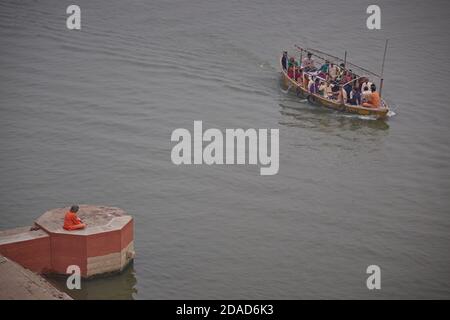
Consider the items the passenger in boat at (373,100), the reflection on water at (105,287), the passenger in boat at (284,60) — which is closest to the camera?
the reflection on water at (105,287)

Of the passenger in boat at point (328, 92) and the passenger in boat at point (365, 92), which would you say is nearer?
the passenger in boat at point (365, 92)

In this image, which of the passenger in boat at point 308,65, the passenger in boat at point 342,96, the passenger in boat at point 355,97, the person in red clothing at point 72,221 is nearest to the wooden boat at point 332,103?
the passenger in boat at point 342,96

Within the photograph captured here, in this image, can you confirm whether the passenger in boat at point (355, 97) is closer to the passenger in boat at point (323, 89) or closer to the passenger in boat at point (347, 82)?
the passenger in boat at point (347, 82)

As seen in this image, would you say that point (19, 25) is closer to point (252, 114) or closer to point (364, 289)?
point (252, 114)

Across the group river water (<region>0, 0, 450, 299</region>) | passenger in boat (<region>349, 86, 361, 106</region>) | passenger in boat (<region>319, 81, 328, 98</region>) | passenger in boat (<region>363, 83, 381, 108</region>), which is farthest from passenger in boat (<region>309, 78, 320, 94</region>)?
passenger in boat (<region>363, 83, 381, 108</region>)

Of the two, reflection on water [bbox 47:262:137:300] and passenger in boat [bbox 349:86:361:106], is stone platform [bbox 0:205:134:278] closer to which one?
reflection on water [bbox 47:262:137:300]

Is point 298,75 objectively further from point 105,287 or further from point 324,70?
point 105,287

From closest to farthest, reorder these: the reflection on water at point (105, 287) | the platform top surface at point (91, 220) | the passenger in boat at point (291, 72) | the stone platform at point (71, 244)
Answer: the stone platform at point (71, 244) → the platform top surface at point (91, 220) → the reflection on water at point (105, 287) → the passenger in boat at point (291, 72)
